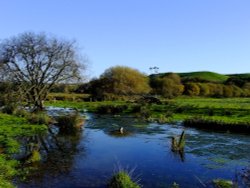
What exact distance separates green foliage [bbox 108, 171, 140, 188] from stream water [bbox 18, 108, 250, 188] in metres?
0.96

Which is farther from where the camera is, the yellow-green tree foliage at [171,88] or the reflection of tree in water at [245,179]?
the yellow-green tree foliage at [171,88]

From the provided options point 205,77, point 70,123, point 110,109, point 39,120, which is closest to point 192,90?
point 110,109

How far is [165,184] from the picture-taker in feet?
68.8

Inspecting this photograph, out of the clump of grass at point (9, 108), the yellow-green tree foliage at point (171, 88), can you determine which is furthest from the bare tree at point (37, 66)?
the yellow-green tree foliage at point (171, 88)

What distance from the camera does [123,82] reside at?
4227 inches

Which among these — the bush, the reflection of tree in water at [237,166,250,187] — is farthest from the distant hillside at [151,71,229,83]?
the reflection of tree in water at [237,166,250,187]

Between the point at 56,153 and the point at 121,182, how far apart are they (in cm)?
1103

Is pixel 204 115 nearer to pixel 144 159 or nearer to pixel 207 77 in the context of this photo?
pixel 144 159

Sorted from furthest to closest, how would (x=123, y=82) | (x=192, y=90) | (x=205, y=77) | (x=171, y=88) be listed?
1. (x=205, y=77)
2. (x=123, y=82)
3. (x=192, y=90)
4. (x=171, y=88)

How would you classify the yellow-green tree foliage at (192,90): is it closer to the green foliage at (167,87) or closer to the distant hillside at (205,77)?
the green foliage at (167,87)

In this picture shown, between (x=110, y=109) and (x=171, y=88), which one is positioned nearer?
(x=110, y=109)

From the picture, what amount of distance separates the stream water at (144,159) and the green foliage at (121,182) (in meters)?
0.96

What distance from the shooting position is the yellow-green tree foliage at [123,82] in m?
104

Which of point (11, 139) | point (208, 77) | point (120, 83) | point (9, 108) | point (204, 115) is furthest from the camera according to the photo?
point (208, 77)
